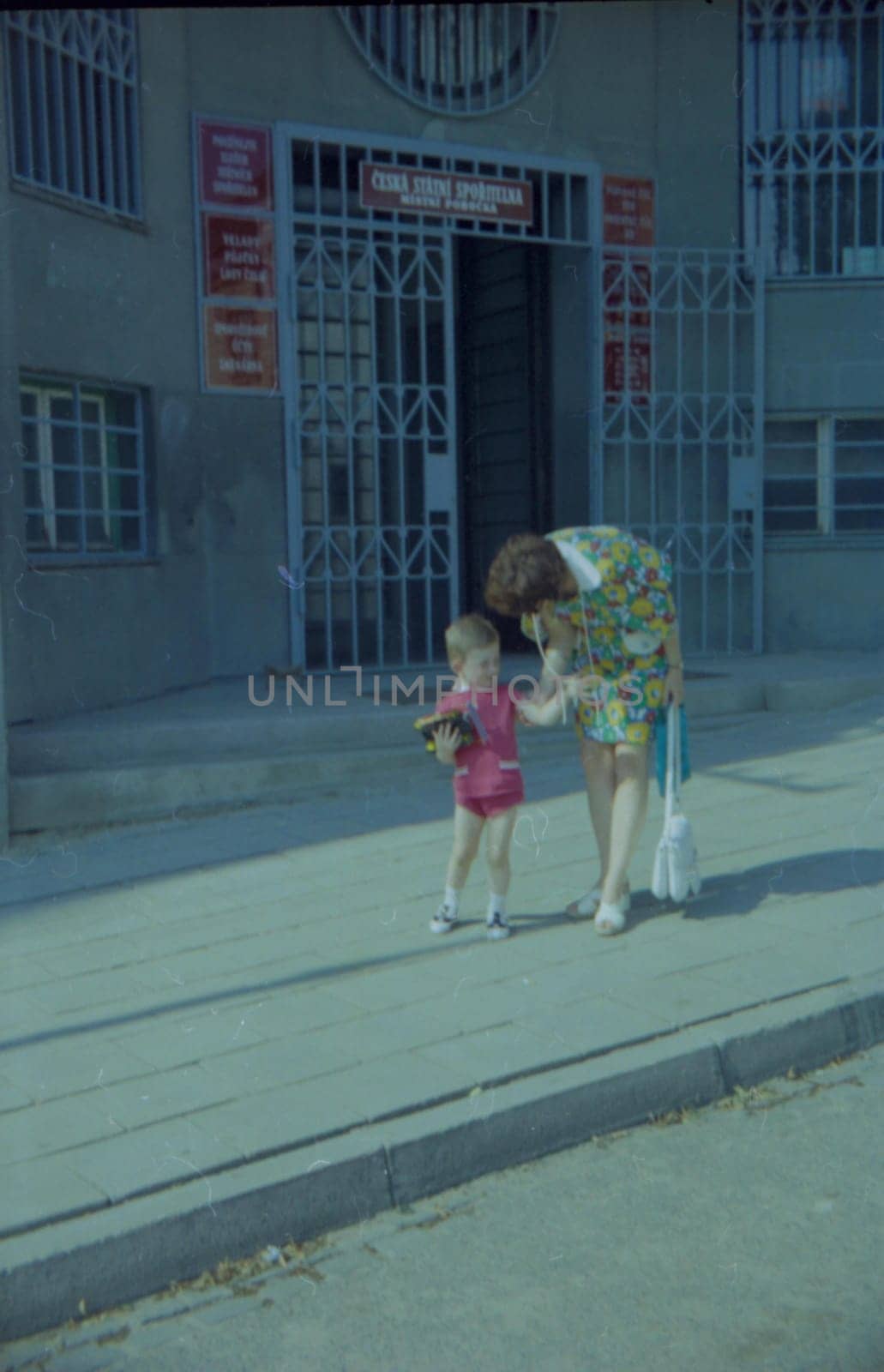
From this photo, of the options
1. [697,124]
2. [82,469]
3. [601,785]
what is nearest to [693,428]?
[697,124]

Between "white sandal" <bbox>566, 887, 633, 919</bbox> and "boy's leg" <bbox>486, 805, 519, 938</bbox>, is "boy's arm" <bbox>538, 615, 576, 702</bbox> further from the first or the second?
"white sandal" <bbox>566, 887, 633, 919</bbox>

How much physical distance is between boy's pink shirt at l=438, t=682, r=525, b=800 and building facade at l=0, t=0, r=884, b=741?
359 cm

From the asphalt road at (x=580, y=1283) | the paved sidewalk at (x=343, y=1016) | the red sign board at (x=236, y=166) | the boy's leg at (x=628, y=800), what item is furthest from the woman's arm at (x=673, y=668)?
the red sign board at (x=236, y=166)

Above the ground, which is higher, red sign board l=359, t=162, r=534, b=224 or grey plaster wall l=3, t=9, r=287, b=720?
red sign board l=359, t=162, r=534, b=224

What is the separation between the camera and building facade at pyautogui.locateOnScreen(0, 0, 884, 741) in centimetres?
871

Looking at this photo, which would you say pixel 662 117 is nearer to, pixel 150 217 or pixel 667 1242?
pixel 150 217

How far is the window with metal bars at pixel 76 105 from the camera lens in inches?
322

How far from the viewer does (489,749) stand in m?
5.11

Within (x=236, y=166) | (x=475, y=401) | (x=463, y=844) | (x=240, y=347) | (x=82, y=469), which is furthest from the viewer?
(x=475, y=401)

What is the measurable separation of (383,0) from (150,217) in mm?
6287

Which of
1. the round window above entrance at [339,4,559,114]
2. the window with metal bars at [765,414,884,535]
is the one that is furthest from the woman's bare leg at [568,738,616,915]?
the window with metal bars at [765,414,884,535]

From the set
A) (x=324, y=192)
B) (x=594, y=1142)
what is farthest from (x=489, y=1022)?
(x=324, y=192)

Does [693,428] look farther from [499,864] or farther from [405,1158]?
[405,1158]

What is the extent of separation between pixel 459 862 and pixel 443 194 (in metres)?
6.69
